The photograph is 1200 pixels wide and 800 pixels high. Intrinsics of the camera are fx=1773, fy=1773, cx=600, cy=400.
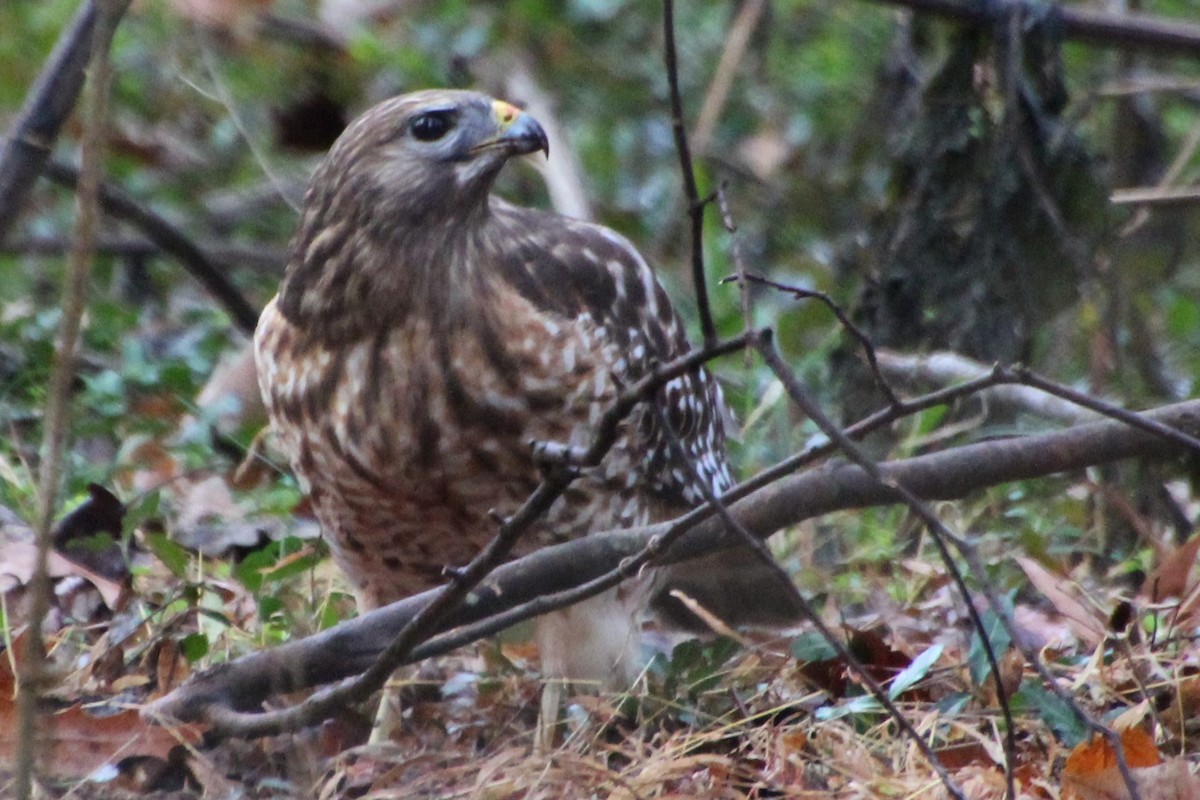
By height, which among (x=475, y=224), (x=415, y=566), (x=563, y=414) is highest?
(x=475, y=224)

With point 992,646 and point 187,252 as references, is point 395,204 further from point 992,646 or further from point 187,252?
point 187,252

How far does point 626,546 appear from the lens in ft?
8.92

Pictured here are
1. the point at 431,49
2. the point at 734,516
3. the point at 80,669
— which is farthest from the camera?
the point at 431,49

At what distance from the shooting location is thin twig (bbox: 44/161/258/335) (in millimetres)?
5293

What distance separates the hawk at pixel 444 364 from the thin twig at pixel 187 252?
1.65 m

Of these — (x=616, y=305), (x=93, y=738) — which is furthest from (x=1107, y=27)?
(x=93, y=738)

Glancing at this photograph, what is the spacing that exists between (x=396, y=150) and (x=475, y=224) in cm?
22

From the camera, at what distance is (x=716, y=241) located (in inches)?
244

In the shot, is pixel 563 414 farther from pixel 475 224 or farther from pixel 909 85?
pixel 909 85

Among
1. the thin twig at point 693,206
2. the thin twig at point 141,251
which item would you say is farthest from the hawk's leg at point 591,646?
the thin twig at point 141,251

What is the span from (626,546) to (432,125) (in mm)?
1318

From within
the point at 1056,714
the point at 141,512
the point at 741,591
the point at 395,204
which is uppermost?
the point at 395,204

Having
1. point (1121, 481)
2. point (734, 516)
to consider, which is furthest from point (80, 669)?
point (1121, 481)

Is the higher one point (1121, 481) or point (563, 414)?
point (563, 414)
